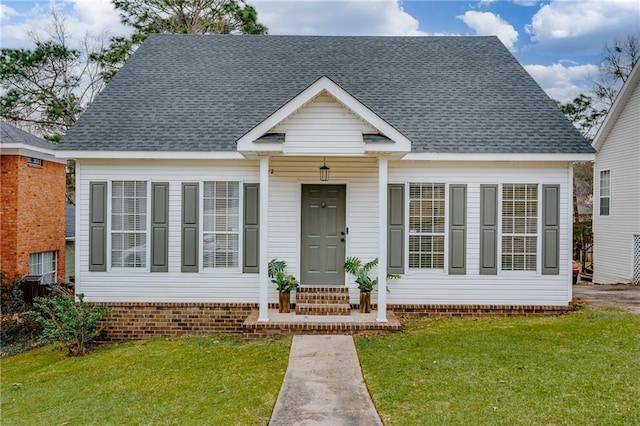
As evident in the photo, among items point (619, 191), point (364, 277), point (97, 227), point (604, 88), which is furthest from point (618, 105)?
point (97, 227)

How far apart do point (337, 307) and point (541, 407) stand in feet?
14.2

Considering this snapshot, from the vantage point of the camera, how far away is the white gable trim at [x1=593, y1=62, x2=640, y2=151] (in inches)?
531

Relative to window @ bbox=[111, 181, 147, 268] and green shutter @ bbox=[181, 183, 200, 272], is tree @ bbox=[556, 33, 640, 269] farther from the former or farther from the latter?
window @ bbox=[111, 181, 147, 268]

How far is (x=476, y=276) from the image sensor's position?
29.7 feet

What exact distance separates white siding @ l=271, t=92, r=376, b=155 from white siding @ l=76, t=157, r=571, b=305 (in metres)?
1.26

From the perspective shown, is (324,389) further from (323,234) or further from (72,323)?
(72,323)

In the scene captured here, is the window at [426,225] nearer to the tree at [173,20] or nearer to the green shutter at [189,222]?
the green shutter at [189,222]

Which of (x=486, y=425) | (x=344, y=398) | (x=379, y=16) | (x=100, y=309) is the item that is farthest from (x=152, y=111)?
(x=379, y=16)

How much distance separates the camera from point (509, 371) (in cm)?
594

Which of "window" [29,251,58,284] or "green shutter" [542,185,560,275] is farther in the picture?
"window" [29,251,58,284]

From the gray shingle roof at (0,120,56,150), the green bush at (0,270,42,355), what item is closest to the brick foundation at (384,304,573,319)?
the green bush at (0,270,42,355)

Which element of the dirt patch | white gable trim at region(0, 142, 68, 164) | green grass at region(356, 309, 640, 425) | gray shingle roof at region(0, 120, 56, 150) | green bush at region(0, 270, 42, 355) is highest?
gray shingle roof at region(0, 120, 56, 150)

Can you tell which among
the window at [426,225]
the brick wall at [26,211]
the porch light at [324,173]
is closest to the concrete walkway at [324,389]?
the window at [426,225]

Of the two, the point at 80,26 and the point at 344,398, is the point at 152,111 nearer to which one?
the point at 344,398
